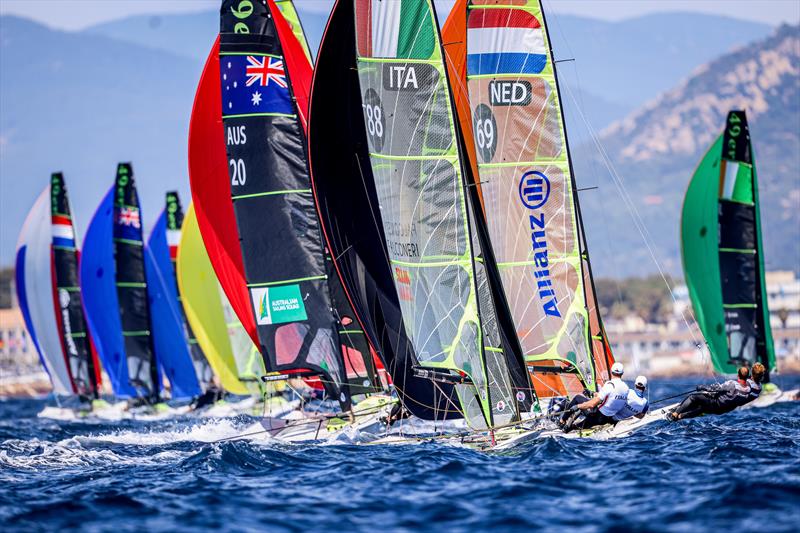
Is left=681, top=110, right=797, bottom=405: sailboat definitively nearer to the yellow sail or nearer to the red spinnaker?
the red spinnaker

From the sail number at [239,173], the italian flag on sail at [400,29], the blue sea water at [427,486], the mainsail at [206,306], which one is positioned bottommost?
the blue sea water at [427,486]

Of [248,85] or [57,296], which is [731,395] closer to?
[248,85]

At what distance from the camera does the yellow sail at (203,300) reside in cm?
3962

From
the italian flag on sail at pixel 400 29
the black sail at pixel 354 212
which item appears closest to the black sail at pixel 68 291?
the black sail at pixel 354 212

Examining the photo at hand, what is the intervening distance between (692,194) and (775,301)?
311 feet

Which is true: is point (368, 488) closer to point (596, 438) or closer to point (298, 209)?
point (596, 438)

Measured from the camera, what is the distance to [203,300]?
40094 millimetres

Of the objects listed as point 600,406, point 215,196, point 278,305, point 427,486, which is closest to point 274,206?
point 278,305

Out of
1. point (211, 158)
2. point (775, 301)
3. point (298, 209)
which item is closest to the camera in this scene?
point (298, 209)

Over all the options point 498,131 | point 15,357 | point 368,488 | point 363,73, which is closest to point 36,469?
point 368,488

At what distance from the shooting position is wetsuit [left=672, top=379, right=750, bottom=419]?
62.3ft

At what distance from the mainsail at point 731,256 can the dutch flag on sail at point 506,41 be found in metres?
10.9

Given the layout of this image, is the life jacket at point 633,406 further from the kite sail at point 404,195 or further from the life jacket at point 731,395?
the kite sail at point 404,195

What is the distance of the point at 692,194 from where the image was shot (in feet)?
113
